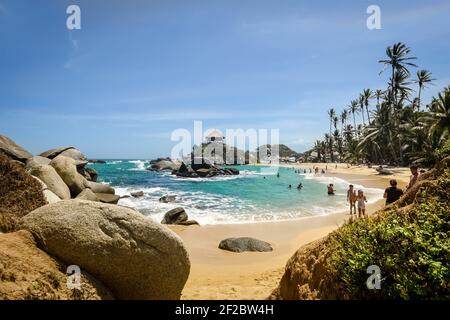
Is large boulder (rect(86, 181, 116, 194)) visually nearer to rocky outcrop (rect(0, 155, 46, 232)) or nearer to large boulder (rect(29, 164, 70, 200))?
Answer: large boulder (rect(29, 164, 70, 200))

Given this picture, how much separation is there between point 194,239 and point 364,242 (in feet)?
41.6

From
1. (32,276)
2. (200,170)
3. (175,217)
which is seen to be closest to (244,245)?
(175,217)

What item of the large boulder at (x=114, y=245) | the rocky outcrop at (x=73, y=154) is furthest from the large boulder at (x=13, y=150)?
the large boulder at (x=114, y=245)

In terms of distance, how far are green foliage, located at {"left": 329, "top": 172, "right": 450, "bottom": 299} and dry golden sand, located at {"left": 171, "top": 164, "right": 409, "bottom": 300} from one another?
4131 millimetres

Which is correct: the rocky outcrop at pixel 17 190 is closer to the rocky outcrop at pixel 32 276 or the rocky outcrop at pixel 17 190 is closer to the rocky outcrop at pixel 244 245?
the rocky outcrop at pixel 32 276

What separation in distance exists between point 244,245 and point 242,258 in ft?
3.85

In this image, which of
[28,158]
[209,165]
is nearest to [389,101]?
[209,165]

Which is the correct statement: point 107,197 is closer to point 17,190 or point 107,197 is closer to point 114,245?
point 17,190

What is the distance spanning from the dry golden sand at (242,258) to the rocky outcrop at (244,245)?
0.32 m

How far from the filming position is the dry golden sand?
855cm

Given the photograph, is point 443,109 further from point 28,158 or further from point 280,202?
point 28,158

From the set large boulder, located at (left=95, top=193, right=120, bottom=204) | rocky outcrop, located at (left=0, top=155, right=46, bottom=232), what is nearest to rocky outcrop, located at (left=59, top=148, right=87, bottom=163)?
large boulder, located at (left=95, top=193, right=120, bottom=204)

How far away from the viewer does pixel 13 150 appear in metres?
18.1
